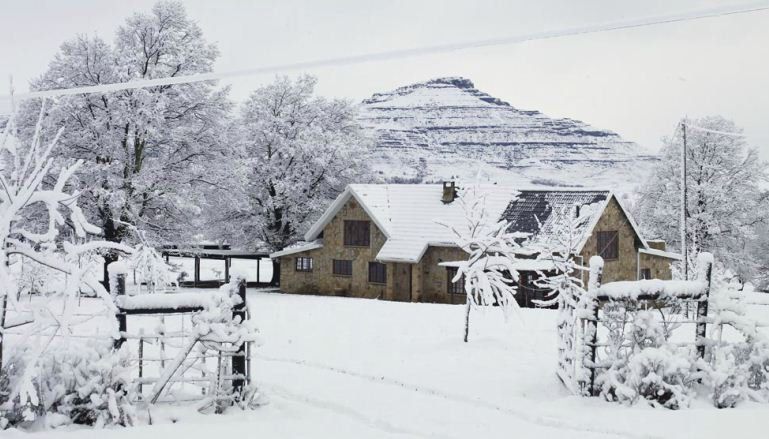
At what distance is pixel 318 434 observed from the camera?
9102 millimetres

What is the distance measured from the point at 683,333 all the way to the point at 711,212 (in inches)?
1003

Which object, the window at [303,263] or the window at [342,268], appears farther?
the window at [303,263]

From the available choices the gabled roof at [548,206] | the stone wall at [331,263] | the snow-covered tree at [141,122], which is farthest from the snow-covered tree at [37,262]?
the stone wall at [331,263]

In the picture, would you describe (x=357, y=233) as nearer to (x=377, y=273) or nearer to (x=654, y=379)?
(x=377, y=273)

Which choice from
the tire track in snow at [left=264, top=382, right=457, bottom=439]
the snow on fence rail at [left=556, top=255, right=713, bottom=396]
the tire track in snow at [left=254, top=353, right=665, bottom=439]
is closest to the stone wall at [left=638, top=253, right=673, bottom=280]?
the tire track in snow at [left=254, top=353, right=665, bottom=439]

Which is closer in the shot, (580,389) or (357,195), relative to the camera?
(580,389)

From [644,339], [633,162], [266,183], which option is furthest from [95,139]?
[633,162]

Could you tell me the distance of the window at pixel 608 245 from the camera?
3475 cm

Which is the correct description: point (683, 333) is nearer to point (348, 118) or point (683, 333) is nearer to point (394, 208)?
point (394, 208)

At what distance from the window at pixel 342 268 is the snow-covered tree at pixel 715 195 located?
1897 centimetres

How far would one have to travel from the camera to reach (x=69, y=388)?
9031 mm

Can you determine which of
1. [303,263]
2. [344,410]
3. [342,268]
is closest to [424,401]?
[344,410]

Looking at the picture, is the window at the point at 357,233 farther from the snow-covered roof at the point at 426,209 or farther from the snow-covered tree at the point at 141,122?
the snow-covered tree at the point at 141,122

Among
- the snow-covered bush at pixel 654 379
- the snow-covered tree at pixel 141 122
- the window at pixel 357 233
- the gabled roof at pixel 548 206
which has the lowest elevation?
the snow-covered bush at pixel 654 379
